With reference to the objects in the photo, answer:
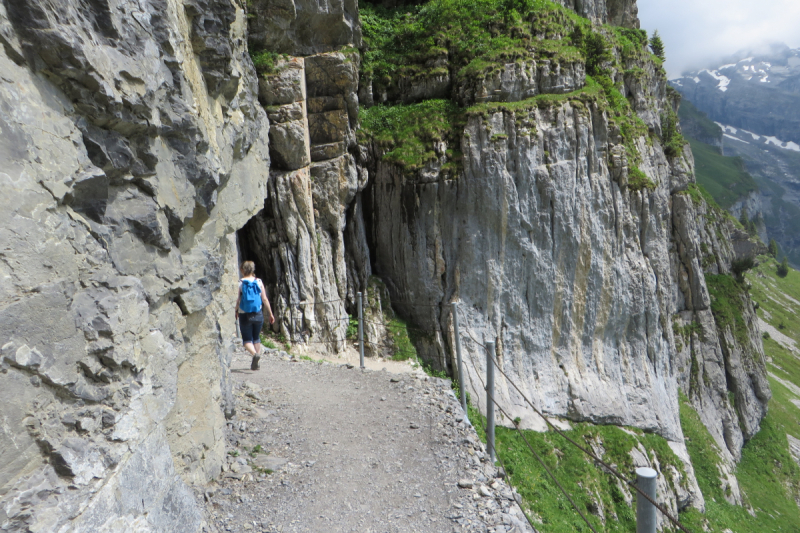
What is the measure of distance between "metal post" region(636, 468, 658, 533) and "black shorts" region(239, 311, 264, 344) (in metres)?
7.78

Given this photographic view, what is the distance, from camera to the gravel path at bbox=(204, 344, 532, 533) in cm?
539

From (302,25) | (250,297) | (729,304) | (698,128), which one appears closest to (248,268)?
(250,297)

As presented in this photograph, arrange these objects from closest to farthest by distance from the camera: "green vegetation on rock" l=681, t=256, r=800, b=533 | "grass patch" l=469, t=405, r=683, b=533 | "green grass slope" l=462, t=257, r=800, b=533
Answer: "grass patch" l=469, t=405, r=683, b=533, "green grass slope" l=462, t=257, r=800, b=533, "green vegetation on rock" l=681, t=256, r=800, b=533

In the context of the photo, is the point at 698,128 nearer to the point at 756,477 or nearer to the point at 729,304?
the point at 729,304

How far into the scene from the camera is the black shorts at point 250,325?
31.0 ft

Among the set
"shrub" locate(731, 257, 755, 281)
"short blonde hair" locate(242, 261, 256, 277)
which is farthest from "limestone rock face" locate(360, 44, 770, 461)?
"shrub" locate(731, 257, 755, 281)

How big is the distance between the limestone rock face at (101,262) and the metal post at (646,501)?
3.50 meters

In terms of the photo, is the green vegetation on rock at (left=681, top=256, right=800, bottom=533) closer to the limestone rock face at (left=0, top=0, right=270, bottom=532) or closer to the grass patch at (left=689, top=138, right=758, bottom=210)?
the limestone rock face at (left=0, top=0, right=270, bottom=532)

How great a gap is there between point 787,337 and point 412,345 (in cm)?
10035

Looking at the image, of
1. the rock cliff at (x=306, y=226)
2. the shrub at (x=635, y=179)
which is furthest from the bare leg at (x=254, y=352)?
the shrub at (x=635, y=179)

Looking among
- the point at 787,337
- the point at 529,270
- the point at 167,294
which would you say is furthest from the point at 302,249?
the point at 787,337

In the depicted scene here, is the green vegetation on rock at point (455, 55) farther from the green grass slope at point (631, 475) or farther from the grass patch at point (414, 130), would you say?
the green grass slope at point (631, 475)

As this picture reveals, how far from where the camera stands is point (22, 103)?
9.16 feet

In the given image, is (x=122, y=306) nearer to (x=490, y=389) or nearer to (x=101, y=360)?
(x=101, y=360)
